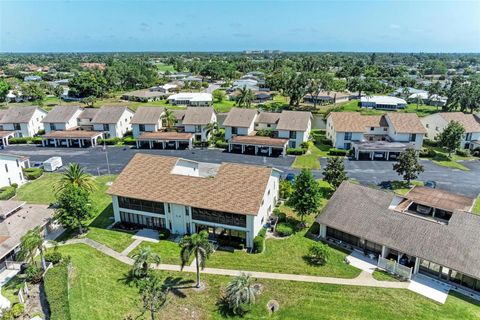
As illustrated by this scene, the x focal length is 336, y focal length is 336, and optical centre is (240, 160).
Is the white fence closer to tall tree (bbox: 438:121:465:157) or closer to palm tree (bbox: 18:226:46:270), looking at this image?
palm tree (bbox: 18:226:46:270)

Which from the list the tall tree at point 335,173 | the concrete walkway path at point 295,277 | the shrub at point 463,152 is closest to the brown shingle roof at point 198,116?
the tall tree at point 335,173

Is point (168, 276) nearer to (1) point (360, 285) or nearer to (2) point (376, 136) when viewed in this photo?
(1) point (360, 285)

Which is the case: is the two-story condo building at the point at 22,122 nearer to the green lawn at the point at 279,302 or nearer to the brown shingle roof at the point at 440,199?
the green lawn at the point at 279,302

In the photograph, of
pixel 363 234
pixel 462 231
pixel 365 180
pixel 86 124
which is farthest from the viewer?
pixel 86 124

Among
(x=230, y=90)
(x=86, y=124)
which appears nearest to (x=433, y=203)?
(x=86, y=124)

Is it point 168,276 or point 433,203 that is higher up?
point 433,203
